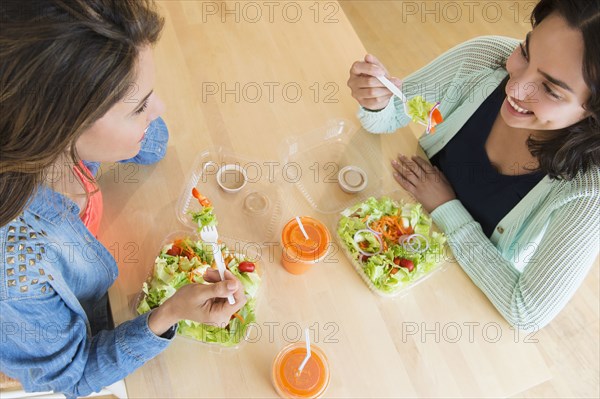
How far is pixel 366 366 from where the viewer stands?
1.26 metres

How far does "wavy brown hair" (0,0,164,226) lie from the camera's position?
2.52ft

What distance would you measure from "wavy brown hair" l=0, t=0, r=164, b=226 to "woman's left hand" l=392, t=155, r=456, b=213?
0.86m

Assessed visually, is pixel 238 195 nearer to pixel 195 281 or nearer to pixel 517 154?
pixel 195 281

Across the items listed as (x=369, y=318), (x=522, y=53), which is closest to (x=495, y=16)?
(x=522, y=53)

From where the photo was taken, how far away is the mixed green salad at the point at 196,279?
1228 mm

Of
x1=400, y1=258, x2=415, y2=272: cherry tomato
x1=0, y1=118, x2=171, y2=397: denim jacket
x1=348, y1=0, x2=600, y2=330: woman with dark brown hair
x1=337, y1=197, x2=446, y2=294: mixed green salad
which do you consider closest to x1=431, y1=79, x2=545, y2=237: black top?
x1=348, y1=0, x2=600, y2=330: woman with dark brown hair

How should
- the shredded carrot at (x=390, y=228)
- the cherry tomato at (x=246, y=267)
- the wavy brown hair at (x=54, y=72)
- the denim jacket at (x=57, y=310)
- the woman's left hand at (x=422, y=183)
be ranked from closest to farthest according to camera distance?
the wavy brown hair at (x=54, y=72) < the denim jacket at (x=57, y=310) < the cherry tomato at (x=246, y=267) < the shredded carrot at (x=390, y=228) < the woman's left hand at (x=422, y=183)

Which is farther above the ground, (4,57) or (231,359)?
(4,57)

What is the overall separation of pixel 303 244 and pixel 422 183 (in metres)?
0.44

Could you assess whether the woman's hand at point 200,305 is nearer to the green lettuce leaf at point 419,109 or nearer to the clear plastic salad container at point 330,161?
the clear plastic salad container at point 330,161

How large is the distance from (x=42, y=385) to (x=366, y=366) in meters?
0.78

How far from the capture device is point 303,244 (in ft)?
4.38

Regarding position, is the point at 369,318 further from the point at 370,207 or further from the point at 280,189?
the point at 280,189

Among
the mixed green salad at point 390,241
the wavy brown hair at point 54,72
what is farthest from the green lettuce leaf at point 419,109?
the wavy brown hair at point 54,72
